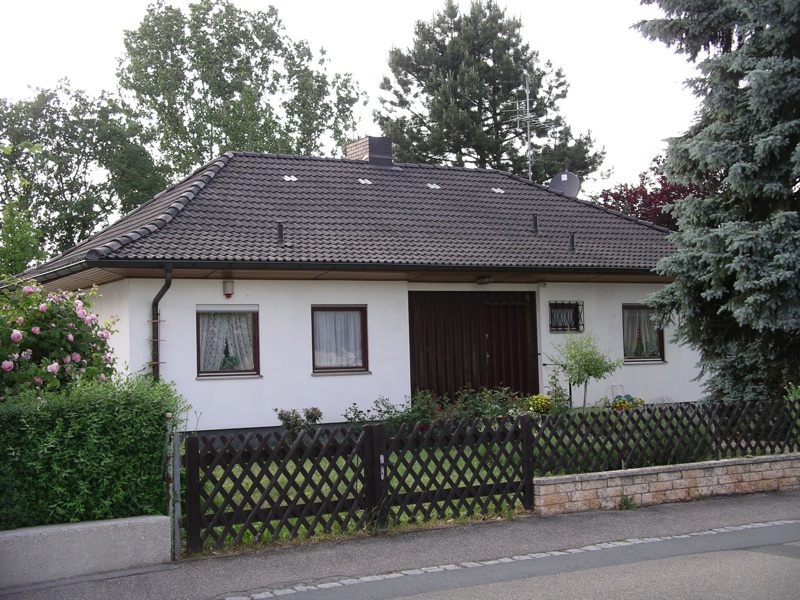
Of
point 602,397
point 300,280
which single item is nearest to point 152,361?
point 300,280

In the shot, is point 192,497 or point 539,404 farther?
point 539,404

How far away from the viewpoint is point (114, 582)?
24.9 feet

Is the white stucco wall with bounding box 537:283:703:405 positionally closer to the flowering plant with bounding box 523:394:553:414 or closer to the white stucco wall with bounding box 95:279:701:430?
the white stucco wall with bounding box 95:279:701:430

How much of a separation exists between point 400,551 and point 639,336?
1220 centimetres

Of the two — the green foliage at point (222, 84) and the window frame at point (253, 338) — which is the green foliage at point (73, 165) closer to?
the green foliage at point (222, 84)

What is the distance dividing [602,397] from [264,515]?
11306 mm

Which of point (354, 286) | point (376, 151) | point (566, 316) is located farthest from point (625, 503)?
point (376, 151)

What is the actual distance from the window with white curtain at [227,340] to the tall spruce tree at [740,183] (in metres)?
6.82

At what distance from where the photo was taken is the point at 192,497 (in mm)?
8352

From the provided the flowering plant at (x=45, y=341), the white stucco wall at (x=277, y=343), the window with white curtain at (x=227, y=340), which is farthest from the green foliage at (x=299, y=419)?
the flowering plant at (x=45, y=341)

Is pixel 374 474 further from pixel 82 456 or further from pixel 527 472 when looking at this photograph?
pixel 82 456

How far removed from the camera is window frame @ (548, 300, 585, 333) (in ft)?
60.7

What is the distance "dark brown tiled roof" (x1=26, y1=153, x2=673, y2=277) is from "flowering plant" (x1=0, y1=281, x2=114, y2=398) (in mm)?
3205

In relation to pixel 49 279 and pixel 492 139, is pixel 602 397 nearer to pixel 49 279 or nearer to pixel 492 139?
pixel 49 279
